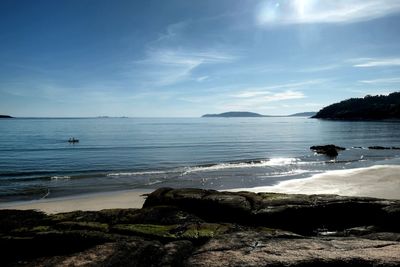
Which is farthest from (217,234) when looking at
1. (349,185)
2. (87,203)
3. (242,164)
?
(242,164)

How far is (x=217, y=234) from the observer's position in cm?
845

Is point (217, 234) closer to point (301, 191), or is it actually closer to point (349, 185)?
point (301, 191)

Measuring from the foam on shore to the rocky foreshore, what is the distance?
37.8ft

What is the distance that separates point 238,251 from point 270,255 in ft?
2.13

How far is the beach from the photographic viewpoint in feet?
65.5

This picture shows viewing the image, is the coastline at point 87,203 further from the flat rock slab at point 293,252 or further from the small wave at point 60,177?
the flat rock slab at point 293,252

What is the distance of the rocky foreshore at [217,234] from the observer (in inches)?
268

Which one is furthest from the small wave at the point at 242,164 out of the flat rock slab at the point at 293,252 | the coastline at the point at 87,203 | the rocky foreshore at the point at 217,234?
the flat rock slab at the point at 293,252

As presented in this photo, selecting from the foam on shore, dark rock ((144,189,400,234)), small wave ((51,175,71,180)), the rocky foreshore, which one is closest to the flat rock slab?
the rocky foreshore

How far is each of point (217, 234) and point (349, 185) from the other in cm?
1974

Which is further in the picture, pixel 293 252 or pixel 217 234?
pixel 217 234

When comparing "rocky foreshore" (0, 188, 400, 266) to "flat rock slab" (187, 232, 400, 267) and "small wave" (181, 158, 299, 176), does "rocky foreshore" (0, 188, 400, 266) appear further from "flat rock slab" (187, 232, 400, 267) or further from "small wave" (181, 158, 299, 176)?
"small wave" (181, 158, 299, 176)

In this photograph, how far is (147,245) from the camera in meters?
7.48

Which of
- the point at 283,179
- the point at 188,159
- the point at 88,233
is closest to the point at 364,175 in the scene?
the point at 283,179
